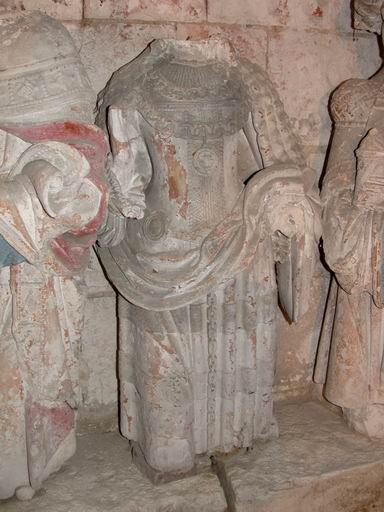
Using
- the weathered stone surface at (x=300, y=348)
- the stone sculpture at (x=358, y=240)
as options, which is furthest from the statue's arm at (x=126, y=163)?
the weathered stone surface at (x=300, y=348)

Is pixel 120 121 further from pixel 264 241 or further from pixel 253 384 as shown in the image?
pixel 253 384

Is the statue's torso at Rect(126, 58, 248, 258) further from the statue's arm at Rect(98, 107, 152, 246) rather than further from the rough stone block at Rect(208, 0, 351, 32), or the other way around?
the rough stone block at Rect(208, 0, 351, 32)

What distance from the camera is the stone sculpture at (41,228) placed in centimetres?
259

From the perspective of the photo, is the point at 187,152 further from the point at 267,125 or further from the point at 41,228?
the point at 41,228

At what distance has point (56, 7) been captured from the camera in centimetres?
331

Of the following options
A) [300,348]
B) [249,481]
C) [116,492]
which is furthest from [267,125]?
[116,492]

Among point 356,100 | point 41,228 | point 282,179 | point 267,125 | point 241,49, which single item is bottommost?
point 41,228

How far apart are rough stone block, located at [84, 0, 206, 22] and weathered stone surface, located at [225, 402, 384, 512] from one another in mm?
2432

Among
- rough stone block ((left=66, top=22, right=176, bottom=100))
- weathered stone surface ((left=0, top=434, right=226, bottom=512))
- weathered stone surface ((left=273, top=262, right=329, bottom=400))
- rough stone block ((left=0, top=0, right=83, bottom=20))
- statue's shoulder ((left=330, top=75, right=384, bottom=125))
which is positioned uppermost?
rough stone block ((left=0, top=0, right=83, bottom=20))

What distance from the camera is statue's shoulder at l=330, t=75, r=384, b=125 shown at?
3.40 metres

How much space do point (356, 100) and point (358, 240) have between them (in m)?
0.75

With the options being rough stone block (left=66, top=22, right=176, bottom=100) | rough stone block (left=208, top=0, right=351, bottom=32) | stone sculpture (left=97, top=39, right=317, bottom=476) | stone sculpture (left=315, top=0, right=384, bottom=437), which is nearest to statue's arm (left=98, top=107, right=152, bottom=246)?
stone sculpture (left=97, top=39, right=317, bottom=476)

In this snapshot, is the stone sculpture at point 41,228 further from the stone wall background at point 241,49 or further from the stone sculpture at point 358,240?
the stone sculpture at point 358,240

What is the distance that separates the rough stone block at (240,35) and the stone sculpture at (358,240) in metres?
0.53
